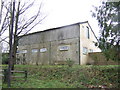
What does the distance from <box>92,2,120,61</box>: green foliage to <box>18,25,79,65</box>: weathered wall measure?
29.5 feet

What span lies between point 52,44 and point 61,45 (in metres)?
1.54

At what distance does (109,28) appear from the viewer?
6973 millimetres

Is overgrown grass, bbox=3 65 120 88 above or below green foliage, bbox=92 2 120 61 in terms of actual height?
below

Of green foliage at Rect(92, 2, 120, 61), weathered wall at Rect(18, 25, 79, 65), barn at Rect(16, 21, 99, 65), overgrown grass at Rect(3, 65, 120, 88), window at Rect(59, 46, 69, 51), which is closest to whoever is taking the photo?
overgrown grass at Rect(3, 65, 120, 88)

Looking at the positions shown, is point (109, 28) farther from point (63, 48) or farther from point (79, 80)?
point (63, 48)

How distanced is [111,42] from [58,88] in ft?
11.8

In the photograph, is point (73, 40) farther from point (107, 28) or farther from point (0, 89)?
point (0, 89)

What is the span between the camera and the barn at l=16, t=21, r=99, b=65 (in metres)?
16.7

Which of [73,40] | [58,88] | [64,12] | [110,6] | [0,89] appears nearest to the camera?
[0,89]

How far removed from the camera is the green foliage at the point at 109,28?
267 inches

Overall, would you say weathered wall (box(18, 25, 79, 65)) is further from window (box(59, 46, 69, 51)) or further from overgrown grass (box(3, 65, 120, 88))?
overgrown grass (box(3, 65, 120, 88))

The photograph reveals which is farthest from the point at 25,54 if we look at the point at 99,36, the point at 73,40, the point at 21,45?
the point at 99,36

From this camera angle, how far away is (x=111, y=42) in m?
7.22

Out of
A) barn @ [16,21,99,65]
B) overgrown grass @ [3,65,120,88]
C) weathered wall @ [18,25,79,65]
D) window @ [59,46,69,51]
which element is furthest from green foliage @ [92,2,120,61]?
window @ [59,46,69,51]
